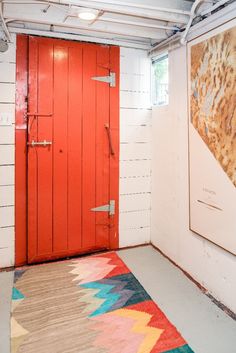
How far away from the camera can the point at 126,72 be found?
3203mm

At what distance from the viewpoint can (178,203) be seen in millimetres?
2883

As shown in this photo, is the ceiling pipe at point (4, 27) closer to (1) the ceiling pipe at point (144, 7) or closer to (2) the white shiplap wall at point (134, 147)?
(1) the ceiling pipe at point (144, 7)

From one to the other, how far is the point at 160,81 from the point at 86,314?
2.40 meters

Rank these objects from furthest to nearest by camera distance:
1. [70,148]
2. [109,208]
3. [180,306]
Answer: [109,208], [70,148], [180,306]

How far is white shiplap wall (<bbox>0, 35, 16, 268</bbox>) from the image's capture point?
2.76 metres

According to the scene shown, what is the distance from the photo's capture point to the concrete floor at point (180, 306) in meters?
1.91

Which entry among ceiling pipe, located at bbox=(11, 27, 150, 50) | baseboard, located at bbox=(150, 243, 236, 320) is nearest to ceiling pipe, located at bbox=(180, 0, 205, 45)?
ceiling pipe, located at bbox=(11, 27, 150, 50)

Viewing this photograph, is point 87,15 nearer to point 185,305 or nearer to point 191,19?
point 191,19

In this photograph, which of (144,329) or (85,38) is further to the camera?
(85,38)

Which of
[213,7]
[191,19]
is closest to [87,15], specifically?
[191,19]

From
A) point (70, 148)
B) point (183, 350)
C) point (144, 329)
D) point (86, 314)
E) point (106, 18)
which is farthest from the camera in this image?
point (70, 148)

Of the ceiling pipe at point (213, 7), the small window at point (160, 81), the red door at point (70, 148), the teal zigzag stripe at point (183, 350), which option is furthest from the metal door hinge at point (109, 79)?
the teal zigzag stripe at point (183, 350)

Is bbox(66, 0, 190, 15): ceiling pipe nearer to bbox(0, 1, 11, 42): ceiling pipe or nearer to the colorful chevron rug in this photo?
bbox(0, 1, 11, 42): ceiling pipe

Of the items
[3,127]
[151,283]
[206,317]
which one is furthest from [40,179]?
[206,317]
